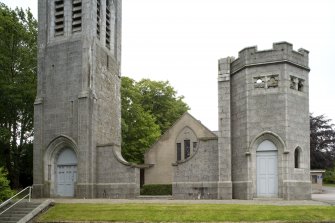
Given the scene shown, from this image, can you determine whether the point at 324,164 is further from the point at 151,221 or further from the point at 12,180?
the point at 151,221

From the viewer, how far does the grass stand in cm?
1820

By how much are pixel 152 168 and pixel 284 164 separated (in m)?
20.0

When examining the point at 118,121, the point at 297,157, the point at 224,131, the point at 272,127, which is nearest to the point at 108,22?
the point at 118,121

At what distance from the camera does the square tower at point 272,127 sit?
24.4 m

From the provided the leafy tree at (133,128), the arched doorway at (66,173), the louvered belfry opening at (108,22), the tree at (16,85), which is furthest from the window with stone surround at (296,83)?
the leafy tree at (133,128)

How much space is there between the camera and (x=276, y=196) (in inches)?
960

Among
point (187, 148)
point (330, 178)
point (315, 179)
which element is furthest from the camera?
point (330, 178)

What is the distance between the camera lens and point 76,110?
30.1 meters

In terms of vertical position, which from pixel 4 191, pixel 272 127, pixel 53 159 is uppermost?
pixel 272 127

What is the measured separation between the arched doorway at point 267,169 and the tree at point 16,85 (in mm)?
18838

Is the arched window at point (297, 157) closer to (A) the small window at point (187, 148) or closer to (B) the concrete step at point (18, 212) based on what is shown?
(B) the concrete step at point (18, 212)

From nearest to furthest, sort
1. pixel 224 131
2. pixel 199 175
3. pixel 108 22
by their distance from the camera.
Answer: pixel 224 131, pixel 199 175, pixel 108 22

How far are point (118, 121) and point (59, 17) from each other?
8.40 metres

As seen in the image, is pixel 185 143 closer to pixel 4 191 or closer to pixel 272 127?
pixel 272 127
